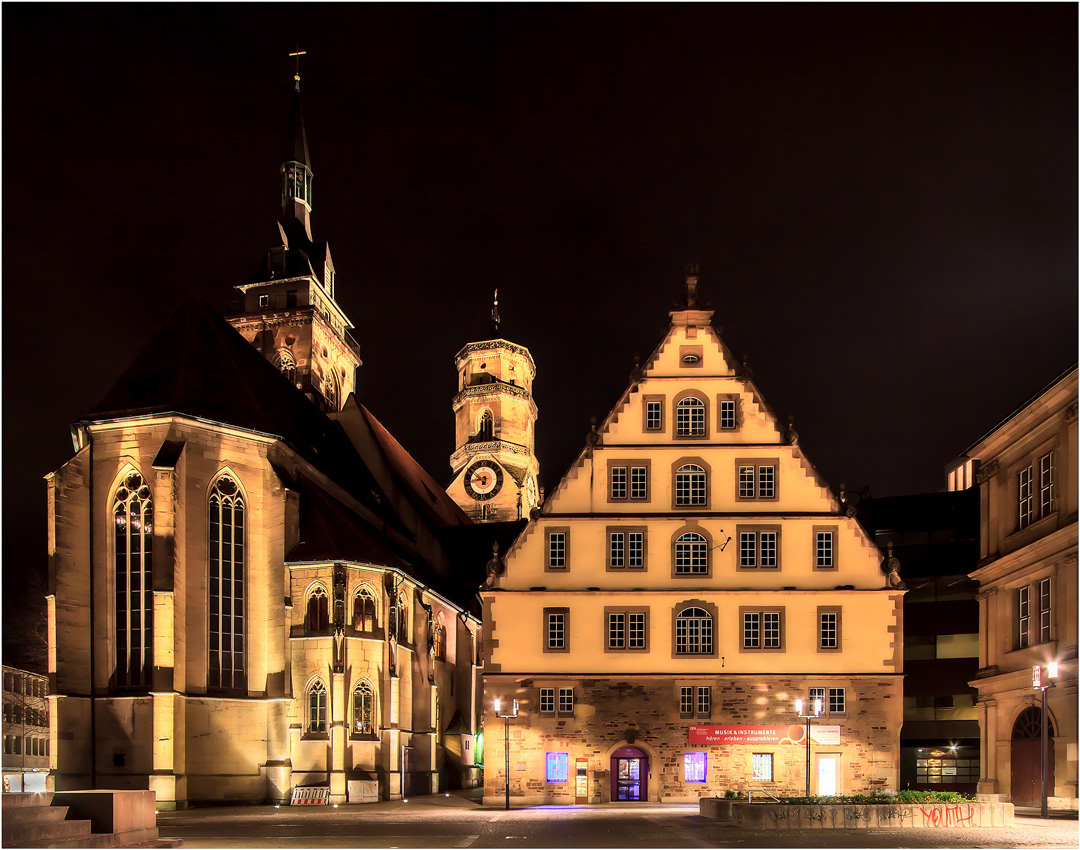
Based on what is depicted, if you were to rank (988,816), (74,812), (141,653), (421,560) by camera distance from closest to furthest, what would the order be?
1. (74,812)
2. (988,816)
3. (141,653)
4. (421,560)

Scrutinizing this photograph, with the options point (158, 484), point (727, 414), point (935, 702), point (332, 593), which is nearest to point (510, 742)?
point (332, 593)

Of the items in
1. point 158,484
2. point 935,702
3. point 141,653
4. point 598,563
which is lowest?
point 935,702

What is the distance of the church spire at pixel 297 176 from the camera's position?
89250 mm

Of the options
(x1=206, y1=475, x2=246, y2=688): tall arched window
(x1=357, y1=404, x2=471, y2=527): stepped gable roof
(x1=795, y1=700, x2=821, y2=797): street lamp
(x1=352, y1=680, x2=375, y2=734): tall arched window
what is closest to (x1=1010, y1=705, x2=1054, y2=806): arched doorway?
(x1=795, y1=700, x2=821, y2=797): street lamp

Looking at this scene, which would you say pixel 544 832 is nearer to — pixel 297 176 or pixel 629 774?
pixel 629 774

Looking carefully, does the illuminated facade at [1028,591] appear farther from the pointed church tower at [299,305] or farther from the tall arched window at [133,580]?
the pointed church tower at [299,305]

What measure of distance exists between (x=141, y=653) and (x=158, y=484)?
248 inches

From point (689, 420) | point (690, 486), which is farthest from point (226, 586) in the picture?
point (689, 420)

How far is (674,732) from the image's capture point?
128ft

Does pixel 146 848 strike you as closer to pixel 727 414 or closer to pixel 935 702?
pixel 727 414

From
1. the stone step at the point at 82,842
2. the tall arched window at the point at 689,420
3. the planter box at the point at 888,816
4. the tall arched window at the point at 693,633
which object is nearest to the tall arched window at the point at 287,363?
the tall arched window at the point at 689,420

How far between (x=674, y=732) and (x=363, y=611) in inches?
534

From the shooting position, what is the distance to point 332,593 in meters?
44.3

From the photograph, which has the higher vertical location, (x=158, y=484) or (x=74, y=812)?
(x=158, y=484)
